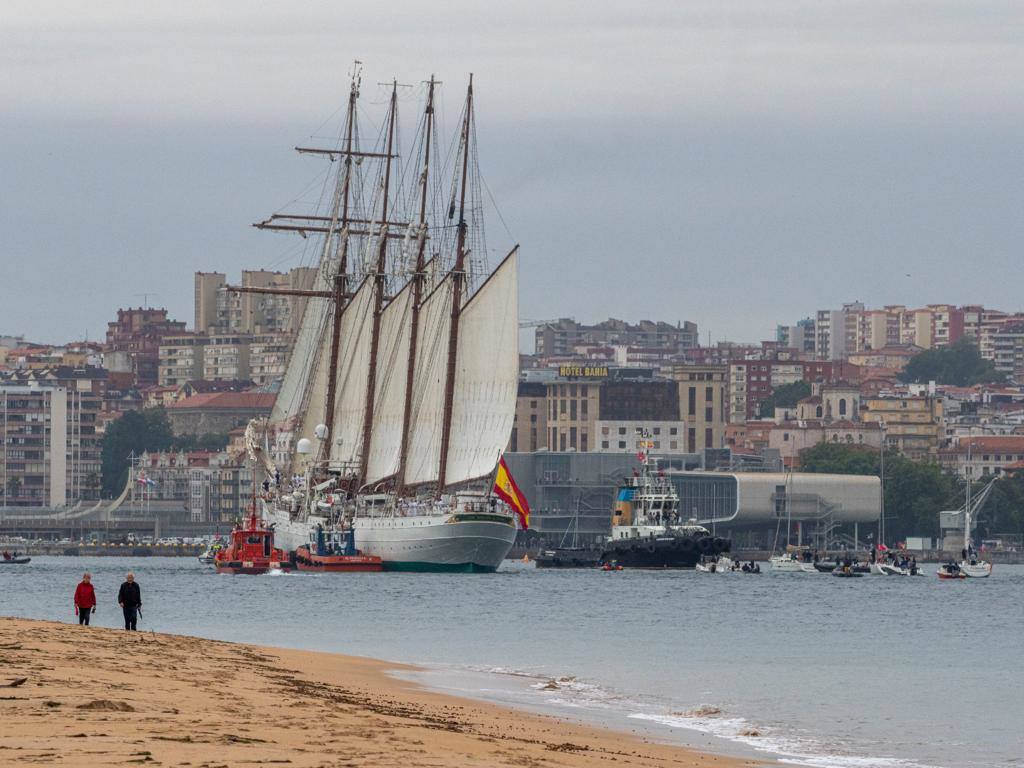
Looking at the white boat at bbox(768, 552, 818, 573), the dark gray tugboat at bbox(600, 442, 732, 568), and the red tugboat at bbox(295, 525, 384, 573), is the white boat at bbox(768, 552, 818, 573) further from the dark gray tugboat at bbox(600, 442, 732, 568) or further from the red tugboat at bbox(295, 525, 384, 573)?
the red tugboat at bbox(295, 525, 384, 573)

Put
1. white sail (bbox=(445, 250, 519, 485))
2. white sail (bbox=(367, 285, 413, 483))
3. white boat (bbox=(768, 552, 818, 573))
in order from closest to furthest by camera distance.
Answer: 1. white sail (bbox=(445, 250, 519, 485))
2. white sail (bbox=(367, 285, 413, 483))
3. white boat (bbox=(768, 552, 818, 573))

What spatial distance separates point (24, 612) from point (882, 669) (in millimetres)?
30797

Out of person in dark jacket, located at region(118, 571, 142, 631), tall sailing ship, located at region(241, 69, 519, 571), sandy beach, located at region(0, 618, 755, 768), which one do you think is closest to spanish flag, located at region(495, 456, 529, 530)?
tall sailing ship, located at region(241, 69, 519, 571)

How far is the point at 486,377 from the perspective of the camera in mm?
120562

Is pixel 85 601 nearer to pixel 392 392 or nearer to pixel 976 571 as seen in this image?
pixel 392 392

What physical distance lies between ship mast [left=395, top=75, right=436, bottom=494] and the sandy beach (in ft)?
271

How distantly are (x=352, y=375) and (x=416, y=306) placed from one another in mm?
8309

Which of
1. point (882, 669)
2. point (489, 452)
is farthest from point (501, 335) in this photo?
point (882, 669)

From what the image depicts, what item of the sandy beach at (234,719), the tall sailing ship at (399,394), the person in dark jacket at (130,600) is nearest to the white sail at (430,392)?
the tall sailing ship at (399,394)

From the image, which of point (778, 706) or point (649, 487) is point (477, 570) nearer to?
point (649, 487)

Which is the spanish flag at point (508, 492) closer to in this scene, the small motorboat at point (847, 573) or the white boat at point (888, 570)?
the small motorboat at point (847, 573)

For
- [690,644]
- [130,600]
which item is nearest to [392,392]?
[690,644]

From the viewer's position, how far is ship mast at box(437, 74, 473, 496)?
121375mm

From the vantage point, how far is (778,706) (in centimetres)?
4344
